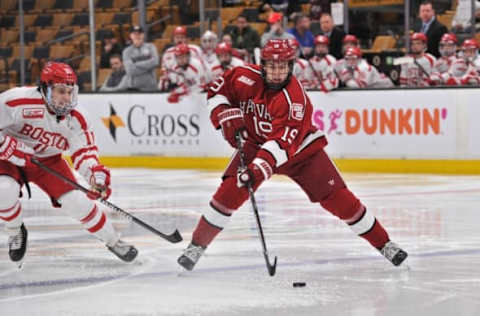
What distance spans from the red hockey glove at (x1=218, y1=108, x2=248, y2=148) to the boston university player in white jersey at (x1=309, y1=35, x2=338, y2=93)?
264 inches

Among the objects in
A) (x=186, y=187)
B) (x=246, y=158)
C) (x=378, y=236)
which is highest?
(x=246, y=158)

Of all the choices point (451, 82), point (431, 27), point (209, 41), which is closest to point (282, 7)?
point (209, 41)

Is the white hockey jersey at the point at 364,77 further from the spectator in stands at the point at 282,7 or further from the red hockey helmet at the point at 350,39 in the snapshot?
the spectator in stands at the point at 282,7

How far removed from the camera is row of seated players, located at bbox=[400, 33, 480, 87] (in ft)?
37.9

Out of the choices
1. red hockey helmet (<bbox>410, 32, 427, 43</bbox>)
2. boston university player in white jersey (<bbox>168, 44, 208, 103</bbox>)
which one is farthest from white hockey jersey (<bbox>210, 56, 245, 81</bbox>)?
red hockey helmet (<bbox>410, 32, 427, 43</bbox>)

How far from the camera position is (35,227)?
7.51 meters

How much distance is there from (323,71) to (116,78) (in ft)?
8.74

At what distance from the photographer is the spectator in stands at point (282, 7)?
1390 cm

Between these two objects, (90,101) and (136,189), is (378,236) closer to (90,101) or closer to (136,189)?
(136,189)

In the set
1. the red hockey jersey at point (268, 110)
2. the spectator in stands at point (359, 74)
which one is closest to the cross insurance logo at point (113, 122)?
the spectator in stands at point (359, 74)

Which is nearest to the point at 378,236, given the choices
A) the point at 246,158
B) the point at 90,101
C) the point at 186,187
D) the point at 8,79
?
the point at 246,158

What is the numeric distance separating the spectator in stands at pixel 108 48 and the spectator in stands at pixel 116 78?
121 mm

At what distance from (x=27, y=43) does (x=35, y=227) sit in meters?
6.84

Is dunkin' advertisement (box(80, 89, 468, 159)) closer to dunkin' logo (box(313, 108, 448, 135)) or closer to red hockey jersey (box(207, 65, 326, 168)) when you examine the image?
dunkin' logo (box(313, 108, 448, 135))
